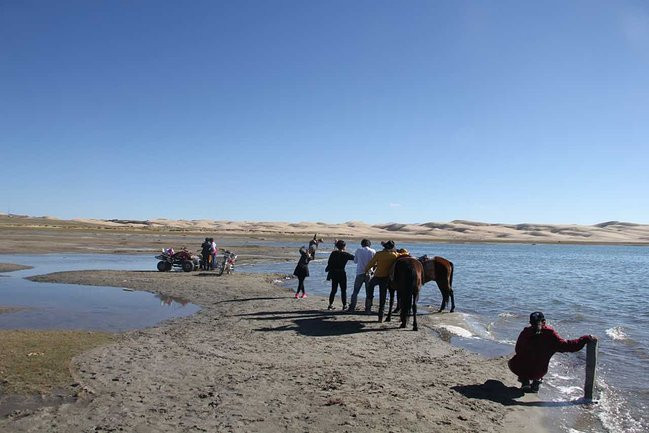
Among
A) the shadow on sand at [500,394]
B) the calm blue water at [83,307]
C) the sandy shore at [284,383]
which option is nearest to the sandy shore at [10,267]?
the calm blue water at [83,307]

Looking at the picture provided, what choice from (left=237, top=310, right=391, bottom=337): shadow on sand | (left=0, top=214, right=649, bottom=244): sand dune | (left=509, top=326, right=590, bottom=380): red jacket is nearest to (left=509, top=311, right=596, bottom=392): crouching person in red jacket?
(left=509, top=326, right=590, bottom=380): red jacket

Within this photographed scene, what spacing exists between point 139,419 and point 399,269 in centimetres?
715

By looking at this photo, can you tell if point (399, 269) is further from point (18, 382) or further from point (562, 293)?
point (562, 293)

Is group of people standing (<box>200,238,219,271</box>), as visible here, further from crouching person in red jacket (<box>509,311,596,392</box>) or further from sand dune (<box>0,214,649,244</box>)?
sand dune (<box>0,214,649,244</box>)

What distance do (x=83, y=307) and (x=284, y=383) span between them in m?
8.82

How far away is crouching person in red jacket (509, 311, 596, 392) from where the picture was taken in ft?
24.3

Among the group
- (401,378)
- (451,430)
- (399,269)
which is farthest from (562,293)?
(451,430)

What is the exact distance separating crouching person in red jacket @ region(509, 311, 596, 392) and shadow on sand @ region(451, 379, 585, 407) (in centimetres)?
25

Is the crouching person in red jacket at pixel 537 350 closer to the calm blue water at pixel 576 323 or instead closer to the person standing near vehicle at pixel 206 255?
the calm blue water at pixel 576 323

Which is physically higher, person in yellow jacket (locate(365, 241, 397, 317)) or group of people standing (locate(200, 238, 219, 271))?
person in yellow jacket (locate(365, 241, 397, 317))

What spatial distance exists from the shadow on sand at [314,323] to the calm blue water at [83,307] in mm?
2342

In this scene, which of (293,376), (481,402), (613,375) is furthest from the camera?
(613,375)

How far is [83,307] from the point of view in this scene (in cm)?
1366

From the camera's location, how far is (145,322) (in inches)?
464
